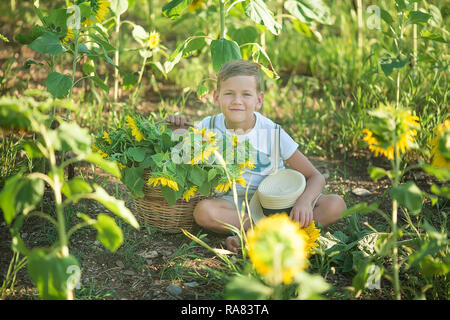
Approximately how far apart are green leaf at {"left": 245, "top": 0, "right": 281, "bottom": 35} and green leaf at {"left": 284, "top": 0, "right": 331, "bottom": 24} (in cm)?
16

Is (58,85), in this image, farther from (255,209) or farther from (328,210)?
(328,210)

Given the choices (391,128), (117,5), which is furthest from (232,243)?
(117,5)

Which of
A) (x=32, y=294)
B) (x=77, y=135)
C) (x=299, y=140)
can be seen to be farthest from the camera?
(x=299, y=140)

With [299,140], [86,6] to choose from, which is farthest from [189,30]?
[86,6]

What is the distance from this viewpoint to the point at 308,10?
6.86 feet

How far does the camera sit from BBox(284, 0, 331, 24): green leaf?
207 cm

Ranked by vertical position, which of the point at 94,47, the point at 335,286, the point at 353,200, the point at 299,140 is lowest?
the point at 335,286

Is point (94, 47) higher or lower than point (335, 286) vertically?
higher

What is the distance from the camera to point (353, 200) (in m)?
2.28

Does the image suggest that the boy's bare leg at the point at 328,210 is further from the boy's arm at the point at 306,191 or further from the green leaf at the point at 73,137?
the green leaf at the point at 73,137

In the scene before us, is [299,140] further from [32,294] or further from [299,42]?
[32,294]

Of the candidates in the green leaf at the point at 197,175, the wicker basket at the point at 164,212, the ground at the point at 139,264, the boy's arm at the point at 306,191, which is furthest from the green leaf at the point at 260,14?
the ground at the point at 139,264

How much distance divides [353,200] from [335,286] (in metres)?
0.75

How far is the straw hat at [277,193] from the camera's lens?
6.11ft
